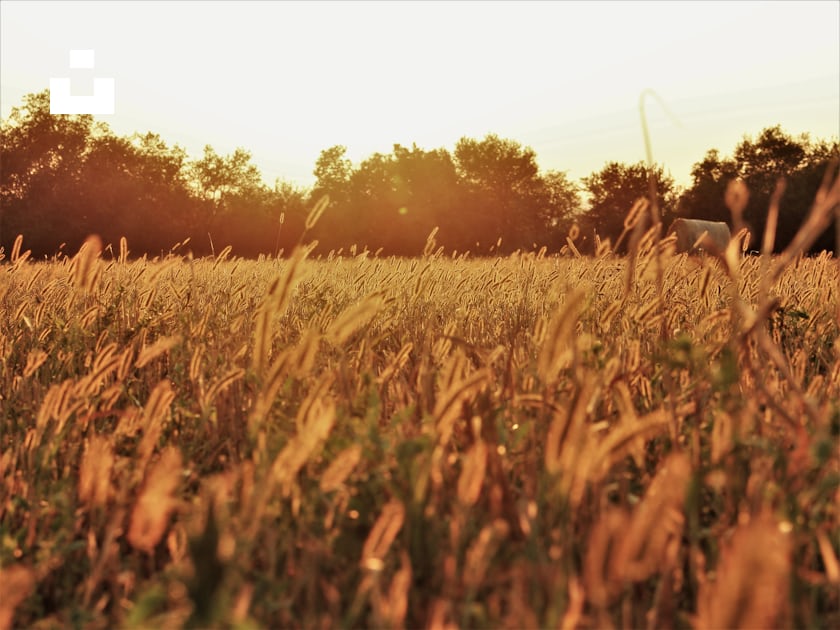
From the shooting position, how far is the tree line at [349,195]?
35.0 metres

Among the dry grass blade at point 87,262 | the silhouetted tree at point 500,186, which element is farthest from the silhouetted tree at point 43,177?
the dry grass blade at point 87,262

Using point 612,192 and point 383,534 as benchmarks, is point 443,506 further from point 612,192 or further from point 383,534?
point 612,192

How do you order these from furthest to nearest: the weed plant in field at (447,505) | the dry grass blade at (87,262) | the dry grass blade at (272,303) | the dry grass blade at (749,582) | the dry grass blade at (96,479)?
the dry grass blade at (87,262), the dry grass blade at (272,303), the dry grass blade at (96,479), the weed plant in field at (447,505), the dry grass blade at (749,582)

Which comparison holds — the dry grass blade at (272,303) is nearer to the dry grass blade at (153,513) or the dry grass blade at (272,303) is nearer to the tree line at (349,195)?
the dry grass blade at (153,513)

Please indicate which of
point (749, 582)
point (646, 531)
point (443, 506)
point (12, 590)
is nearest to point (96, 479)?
point (12, 590)

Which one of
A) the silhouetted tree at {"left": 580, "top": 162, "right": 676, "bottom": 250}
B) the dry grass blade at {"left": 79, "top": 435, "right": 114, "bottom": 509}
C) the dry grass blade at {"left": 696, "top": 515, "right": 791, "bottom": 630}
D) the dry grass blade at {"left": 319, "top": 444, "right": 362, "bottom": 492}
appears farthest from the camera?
the silhouetted tree at {"left": 580, "top": 162, "right": 676, "bottom": 250}

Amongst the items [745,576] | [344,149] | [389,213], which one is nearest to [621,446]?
[745,576]

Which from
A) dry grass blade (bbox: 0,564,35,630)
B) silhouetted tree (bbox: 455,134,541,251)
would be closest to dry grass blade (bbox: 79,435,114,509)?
dry grass blade (bbox: 0,564,35,630)

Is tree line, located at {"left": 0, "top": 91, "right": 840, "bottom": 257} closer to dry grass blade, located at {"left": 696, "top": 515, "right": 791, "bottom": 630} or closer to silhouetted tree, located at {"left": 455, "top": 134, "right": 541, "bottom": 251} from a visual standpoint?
silhouetted tree, located at {"left": 455, "top": 134, "right": 541, "bottom": 251}

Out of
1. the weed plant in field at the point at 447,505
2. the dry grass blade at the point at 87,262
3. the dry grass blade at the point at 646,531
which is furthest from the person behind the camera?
the dry grass blade at the point at 87,262

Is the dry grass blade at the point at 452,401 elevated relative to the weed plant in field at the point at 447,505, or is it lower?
elevated

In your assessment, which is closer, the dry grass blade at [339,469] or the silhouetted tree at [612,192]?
the dry grass blade at [339,469]

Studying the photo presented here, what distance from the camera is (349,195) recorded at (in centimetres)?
4341

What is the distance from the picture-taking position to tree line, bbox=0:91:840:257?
3503cm
